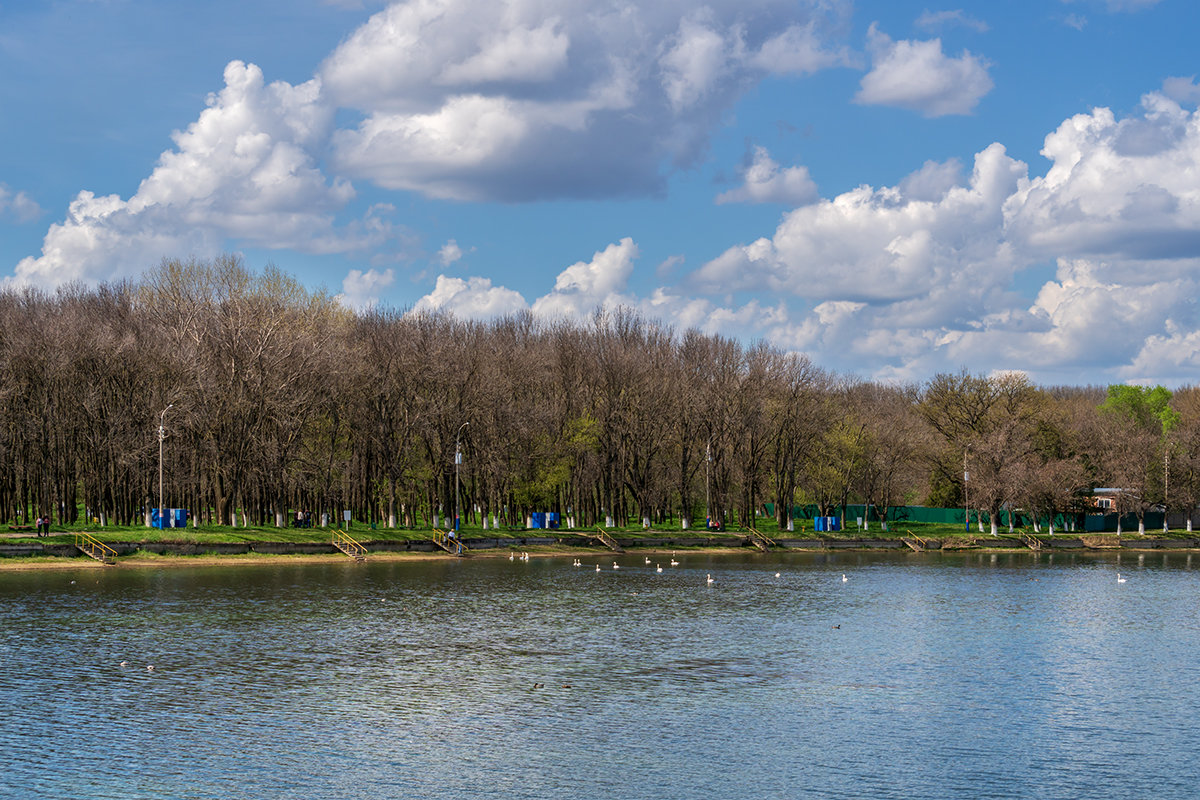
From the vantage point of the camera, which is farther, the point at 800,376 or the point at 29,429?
the point at 800,376

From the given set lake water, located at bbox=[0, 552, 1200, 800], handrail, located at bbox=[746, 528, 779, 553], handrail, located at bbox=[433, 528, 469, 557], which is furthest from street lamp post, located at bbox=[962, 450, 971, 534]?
handrail, located at bbox=[433, 528, 469, 557]

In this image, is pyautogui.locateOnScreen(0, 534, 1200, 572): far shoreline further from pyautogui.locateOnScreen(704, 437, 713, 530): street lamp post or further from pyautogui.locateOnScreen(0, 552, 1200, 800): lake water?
pyautogui.locateOnScreen(0, 552, 1200, 800): lake water

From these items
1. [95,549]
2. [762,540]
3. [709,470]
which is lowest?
[762,540]

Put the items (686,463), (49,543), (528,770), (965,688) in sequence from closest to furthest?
(528,770) < (965,688) < (49,543) < (686,463)

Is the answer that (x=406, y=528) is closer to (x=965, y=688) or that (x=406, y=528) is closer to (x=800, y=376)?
(x=800, y=376)

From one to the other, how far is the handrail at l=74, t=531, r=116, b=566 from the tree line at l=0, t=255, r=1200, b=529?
228 inches

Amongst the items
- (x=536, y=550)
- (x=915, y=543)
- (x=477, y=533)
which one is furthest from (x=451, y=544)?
(x=915, y=543)

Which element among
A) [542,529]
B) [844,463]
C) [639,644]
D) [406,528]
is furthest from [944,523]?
[639,644]

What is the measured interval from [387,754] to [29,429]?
3039 inches

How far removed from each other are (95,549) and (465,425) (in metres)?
33.3

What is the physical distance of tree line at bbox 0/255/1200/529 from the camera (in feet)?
306

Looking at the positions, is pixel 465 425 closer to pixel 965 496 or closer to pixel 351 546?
pixel 351 546

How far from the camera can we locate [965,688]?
1558 inches

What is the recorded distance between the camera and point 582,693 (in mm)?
37312
